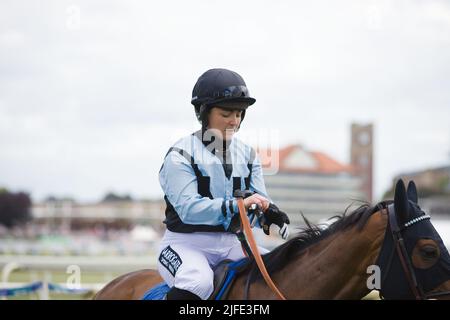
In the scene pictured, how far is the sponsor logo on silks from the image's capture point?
390cm

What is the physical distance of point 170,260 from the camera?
396 cm

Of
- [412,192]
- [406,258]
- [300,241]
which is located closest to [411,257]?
[406,258]

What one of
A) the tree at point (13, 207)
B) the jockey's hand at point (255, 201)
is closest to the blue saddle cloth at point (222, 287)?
the jockey's hand at point (255, 201)

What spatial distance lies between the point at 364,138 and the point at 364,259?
4854 inches

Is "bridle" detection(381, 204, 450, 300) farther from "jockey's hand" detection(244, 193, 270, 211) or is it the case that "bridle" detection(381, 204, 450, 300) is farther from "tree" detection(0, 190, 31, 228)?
"tree" detection(0, 190, 31, 228)

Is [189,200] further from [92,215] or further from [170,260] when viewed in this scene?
[92,215]

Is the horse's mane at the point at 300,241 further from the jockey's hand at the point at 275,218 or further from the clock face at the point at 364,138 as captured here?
the clock face at the point at 364,138

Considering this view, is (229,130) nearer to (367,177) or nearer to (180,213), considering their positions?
(180,213)

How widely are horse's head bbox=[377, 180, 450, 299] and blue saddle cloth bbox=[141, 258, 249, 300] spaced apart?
84cm

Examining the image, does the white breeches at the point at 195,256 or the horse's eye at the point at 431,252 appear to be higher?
the horse's eye at the point at 431,252

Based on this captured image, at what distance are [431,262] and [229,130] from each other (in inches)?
50.4

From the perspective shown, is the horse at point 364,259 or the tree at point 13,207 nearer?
the horse at point 364,259

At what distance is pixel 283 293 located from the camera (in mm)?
3674

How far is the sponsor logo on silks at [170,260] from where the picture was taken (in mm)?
3896
